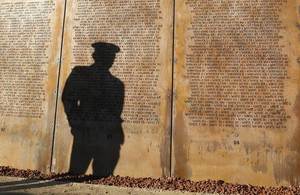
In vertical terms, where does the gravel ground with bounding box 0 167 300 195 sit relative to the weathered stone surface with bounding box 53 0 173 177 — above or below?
below

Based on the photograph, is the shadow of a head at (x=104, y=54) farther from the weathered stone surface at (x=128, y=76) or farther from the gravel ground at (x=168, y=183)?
the gravel ground at (x=168, y=183)

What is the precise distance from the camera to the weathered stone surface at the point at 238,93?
6730mm

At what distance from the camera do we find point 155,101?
7273 mm

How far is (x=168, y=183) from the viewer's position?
6738 mm

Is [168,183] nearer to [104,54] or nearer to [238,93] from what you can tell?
[238,93]

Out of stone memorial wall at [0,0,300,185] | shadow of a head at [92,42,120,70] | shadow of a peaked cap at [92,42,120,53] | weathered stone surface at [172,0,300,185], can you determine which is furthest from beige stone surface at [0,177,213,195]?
shadow of a peaked cap at [92,42,120,53]

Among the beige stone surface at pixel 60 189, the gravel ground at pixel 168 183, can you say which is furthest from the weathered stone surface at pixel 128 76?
the beige stone surface at pixel 60 189

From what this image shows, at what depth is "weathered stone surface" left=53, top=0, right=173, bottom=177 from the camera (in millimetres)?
7188

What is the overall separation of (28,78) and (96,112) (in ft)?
5.40

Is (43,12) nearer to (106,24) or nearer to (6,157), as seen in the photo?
(106,24)

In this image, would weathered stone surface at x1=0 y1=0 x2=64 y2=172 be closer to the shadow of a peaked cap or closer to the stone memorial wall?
the stone memorial wall

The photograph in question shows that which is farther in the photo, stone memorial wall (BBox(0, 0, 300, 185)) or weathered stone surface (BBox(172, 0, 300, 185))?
stone memorial wall (BBox(0, 0, 300, 185))

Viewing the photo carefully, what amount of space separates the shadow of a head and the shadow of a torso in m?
0.11

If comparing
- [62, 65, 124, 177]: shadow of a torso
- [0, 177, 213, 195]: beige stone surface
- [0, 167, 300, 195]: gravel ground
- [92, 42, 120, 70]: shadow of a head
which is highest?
[92, 42, 120, 70]: shadow of a head
